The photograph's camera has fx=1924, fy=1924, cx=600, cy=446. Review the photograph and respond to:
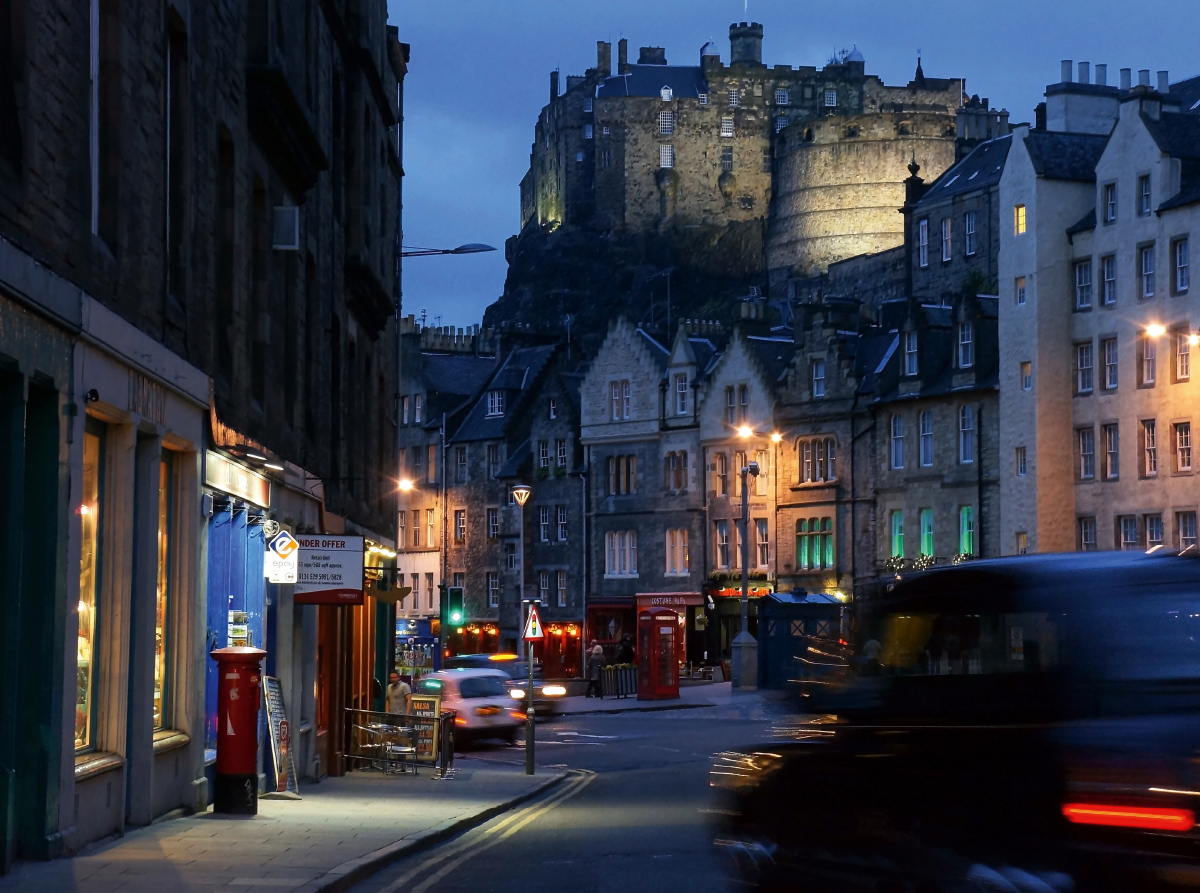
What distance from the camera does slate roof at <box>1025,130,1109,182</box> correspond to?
199 feet

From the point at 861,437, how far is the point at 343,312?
38676mm

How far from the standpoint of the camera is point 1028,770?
315 inches

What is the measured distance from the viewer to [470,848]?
16234 mm

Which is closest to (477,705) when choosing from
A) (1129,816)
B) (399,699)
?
(399,699)

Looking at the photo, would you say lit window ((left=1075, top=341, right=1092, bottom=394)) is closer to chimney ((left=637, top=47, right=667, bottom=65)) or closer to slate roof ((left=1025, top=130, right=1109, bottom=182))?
slate roof ((left=1025, top=130, right=1109, bottom=182))

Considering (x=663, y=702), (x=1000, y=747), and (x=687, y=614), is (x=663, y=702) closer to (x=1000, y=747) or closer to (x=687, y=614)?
(x=687, y=614)

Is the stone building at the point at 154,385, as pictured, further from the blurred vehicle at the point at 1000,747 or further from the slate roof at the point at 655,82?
the slate roof at the point at 655,82

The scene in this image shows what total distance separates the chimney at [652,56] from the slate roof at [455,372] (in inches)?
2541

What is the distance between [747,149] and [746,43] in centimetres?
1296

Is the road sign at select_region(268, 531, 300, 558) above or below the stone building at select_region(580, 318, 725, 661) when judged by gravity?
below

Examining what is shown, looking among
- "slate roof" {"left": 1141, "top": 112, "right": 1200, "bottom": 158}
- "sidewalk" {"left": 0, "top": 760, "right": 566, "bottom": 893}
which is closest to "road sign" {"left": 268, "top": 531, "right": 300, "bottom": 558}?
"sidewalk" {"left": 0, "top": 760, "right": 566, "bottom": 893}

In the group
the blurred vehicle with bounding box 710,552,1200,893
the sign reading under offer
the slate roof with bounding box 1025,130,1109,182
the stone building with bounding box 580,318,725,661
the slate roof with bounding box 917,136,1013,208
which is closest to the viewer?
the blurred vehicle with bounding box 710,552,1200,893

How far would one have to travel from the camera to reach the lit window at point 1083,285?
59.2m

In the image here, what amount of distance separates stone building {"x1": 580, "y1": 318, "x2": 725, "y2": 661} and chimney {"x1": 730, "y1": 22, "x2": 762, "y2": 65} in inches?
3086
